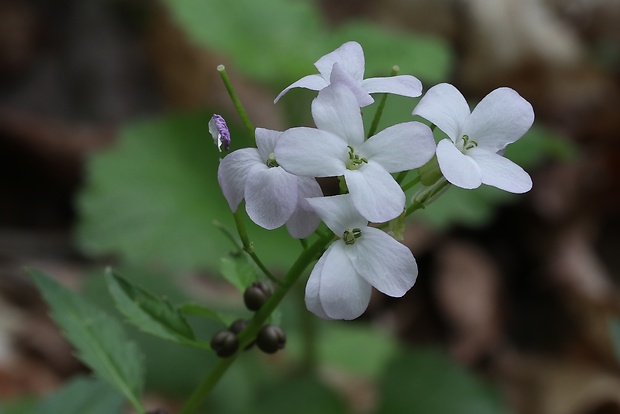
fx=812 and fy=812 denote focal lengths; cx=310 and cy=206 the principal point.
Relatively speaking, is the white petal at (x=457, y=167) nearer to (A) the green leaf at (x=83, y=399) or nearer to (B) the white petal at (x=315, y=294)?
(B) the white petal at (x=315, y=294)

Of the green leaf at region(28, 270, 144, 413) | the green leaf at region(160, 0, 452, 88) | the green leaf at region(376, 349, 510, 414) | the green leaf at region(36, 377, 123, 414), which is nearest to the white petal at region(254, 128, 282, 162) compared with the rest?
the green leaf at region(28, 270, 144, 413)

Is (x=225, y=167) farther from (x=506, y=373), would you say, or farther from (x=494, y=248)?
(x=494, y=248)

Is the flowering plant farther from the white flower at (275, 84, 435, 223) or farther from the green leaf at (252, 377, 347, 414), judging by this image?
the green leaf at (252, 377, 347, 414)

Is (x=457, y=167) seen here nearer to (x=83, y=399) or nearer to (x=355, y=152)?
(x=355, y=152)

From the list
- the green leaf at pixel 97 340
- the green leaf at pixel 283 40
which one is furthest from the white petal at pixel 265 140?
the green leaf at pixel 283 40

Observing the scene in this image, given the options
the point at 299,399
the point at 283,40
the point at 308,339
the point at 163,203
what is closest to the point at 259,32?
the point at 283,40
